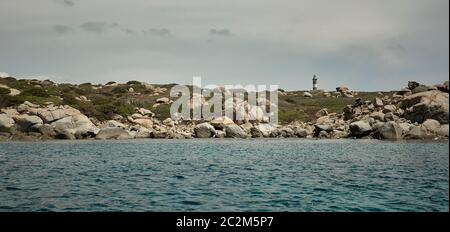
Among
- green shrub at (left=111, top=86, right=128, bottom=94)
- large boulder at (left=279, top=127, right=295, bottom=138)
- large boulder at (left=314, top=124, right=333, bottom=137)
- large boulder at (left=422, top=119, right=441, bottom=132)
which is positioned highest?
green shrub at (left=111, top=86, right=128, bottom=94)

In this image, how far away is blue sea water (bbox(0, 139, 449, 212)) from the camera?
15.2 meters

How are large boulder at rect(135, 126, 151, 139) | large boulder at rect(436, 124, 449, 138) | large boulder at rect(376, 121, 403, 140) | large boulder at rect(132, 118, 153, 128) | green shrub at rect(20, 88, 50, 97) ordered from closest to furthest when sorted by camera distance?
large boulder at rect(436, 124, 449, 138)
large boulder at rect(376, 121, 403, 140)
large boulder at rect(135, 126, 151, 139)
large boulder at rect(132, 118, 153, 128)
green shrub at rect(20, 88, 50, 97)

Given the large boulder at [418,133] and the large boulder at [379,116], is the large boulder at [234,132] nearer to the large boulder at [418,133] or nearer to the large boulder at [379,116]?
the large boulder at [379,116]

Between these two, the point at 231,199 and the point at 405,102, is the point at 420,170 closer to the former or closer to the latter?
the point at 231,199

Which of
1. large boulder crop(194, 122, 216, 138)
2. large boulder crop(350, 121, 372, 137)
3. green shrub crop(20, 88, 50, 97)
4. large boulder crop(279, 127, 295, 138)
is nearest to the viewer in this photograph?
large boulder crop(350, 121, 372, 137)

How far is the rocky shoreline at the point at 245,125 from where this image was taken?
55.6 meters

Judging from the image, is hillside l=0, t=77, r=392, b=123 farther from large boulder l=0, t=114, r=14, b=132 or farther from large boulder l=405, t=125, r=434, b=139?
large boulder l=405, t=125, r=434, b=139

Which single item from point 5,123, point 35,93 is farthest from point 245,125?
point 35,93

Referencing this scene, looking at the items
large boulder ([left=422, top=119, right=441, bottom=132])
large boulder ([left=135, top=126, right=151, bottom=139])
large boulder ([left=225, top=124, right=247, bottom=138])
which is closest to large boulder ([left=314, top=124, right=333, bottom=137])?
large boulder ([left=225, top=124, right=247, bottom=138])

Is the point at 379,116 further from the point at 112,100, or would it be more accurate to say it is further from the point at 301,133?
the point at 112,100

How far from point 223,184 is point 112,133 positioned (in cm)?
4138

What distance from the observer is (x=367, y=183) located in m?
20.2
